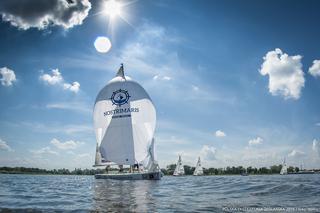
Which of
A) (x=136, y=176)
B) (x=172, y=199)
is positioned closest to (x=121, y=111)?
(x=136, y=176)

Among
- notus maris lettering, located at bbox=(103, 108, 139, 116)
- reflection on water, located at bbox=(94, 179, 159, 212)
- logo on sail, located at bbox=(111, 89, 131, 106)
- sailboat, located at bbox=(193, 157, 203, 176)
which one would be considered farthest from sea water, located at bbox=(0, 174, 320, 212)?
sailboat, located at bbox=(193, 157, 203, 176)

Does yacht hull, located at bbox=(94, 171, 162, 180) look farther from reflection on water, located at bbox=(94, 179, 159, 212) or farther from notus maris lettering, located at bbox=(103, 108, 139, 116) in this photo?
reflection on water, located at bbox=(94, 179, 159, 212)

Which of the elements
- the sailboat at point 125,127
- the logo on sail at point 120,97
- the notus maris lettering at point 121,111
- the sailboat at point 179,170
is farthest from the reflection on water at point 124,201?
the sailboat at point 179,170

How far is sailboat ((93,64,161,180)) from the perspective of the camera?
173 feet

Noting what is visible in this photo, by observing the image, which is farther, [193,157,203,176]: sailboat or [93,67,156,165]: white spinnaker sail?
[193,157,203,176]: sailboat

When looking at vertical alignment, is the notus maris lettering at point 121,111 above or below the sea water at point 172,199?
above

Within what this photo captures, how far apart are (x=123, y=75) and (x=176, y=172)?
75.3 metres

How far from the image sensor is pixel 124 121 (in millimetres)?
53188

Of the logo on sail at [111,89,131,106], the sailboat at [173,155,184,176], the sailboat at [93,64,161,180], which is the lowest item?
the sailboat at [173,155,184,176]

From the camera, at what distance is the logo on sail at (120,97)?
54531 mm

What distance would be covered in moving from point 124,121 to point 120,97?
4285 millimetres

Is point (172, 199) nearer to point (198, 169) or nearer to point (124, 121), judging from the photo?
point (124, 121)

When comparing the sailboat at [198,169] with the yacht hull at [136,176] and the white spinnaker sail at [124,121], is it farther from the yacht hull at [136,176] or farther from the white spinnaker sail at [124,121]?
the yacht hull at [136,176]

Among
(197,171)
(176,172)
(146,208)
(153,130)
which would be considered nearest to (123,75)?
(153,130)
